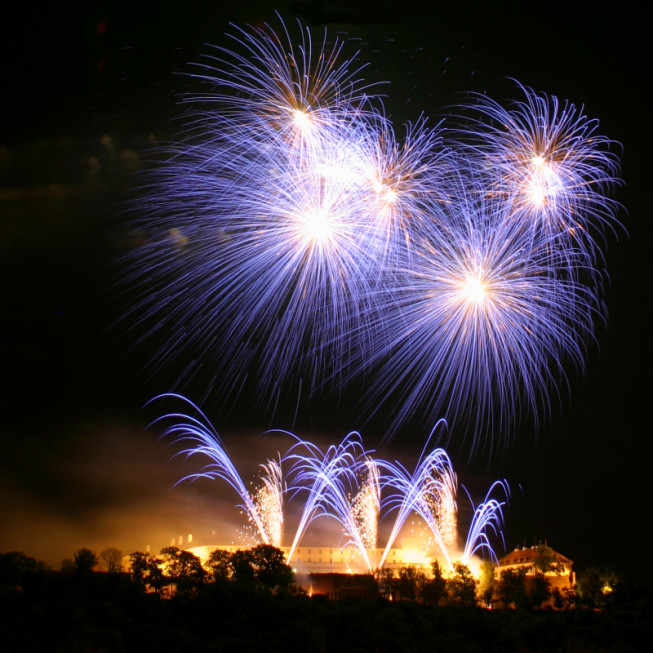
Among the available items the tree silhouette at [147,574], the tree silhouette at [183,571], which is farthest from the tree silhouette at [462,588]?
the tree silhouette at [147,574]

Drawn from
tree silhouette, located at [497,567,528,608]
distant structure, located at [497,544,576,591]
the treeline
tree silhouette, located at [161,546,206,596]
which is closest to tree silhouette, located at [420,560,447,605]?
tree silhouette, located at [497,567,528,608]

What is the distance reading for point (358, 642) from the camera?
23.5m

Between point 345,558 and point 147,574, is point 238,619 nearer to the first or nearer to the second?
point 147,574

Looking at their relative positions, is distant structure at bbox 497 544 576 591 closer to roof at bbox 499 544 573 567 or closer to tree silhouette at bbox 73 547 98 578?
roof at bbox 499 544 573 567

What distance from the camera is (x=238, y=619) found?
2420 centimetres

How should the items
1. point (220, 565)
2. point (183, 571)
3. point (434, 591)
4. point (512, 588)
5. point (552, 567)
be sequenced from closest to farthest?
point (183, 571), point (220, 565), point (434, 591), point (512, 588), point (552, 567)

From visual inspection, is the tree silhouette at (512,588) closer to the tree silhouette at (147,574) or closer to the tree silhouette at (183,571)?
the tree silhouette at (183,571)

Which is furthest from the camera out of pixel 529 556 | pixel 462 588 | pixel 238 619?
pixel 529 556

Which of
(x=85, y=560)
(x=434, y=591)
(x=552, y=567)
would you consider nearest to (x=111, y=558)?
(x=85, y=560)

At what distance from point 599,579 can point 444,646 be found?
2412 cm

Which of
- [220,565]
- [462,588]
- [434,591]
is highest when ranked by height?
[220,565]

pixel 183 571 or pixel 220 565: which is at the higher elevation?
pixel 220 565

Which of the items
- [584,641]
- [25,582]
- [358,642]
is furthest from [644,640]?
[25,582]

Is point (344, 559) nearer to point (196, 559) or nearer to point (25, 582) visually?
point (196, 559)
